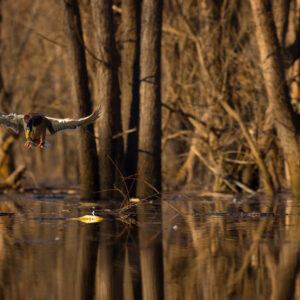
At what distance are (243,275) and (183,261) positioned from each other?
1.11 m

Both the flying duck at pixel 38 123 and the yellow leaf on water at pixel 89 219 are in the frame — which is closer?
the yellow leaf on water at pixel 89 219

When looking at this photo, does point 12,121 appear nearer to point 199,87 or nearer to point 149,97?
point 149,97

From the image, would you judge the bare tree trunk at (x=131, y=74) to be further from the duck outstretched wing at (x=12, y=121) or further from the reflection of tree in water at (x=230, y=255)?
the reflection of tree in water at (x=230, y=255)

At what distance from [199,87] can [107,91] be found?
7.81 metres

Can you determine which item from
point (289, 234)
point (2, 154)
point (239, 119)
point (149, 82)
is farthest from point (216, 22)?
point (289, 234)

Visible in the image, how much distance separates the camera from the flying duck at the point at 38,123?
43.8 feet

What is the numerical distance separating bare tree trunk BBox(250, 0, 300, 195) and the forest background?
0.08 ft

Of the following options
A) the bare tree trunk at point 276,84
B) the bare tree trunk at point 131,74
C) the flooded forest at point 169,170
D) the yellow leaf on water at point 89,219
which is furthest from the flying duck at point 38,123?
the bare tree trunk at point 276,84

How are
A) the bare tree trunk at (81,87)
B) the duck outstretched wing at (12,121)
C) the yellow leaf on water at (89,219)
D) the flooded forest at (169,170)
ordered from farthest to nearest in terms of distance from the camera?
the bare tree trunk at (81,87), the duck outstretched wing at (12,121), the yellow leaf on water at (89,219), the flooded forest at (169,170)

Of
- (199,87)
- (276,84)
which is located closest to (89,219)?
(276,84)

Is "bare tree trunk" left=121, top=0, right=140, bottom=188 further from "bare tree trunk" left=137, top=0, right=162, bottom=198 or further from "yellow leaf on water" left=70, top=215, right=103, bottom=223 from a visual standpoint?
"yellow leaf on water" left=70, top=215, right=103, bottom=223

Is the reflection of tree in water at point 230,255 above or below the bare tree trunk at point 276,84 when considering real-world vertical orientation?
below

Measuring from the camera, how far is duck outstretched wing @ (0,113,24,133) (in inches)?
543

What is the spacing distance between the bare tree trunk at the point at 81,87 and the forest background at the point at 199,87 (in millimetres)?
38
